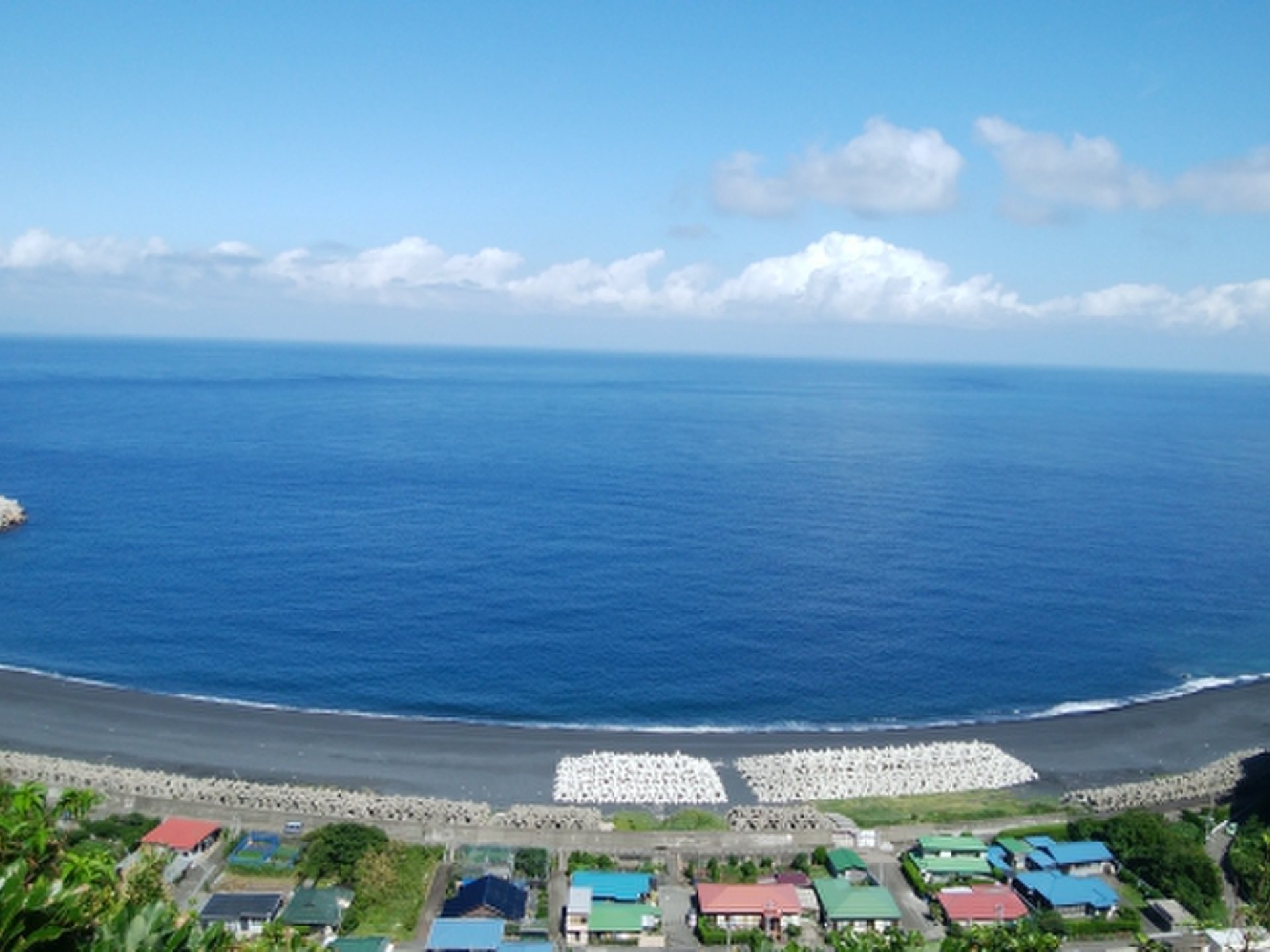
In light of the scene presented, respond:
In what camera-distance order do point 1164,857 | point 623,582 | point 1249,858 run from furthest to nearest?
1. point 623,582
2. point 1249,858
3. point 1164,857

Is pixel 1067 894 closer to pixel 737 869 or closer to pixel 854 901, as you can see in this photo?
pixel 854 901

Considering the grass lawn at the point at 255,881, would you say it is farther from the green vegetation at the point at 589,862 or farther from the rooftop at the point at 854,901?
the rooftop at the point at 854,901

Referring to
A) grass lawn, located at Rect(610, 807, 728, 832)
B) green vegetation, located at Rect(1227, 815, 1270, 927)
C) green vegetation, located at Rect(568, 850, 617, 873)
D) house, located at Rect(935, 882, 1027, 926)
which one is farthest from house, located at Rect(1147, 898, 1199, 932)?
green vegetation, located at Rect(568, 850, 617, 873)

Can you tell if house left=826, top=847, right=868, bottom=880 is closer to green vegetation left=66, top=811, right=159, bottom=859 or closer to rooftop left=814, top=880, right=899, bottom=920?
rooftop left=814, top=880, right=899, bottom=920

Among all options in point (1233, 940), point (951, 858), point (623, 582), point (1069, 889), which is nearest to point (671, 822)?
point (951, 858)

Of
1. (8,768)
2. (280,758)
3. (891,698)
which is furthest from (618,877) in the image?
(8,768)
